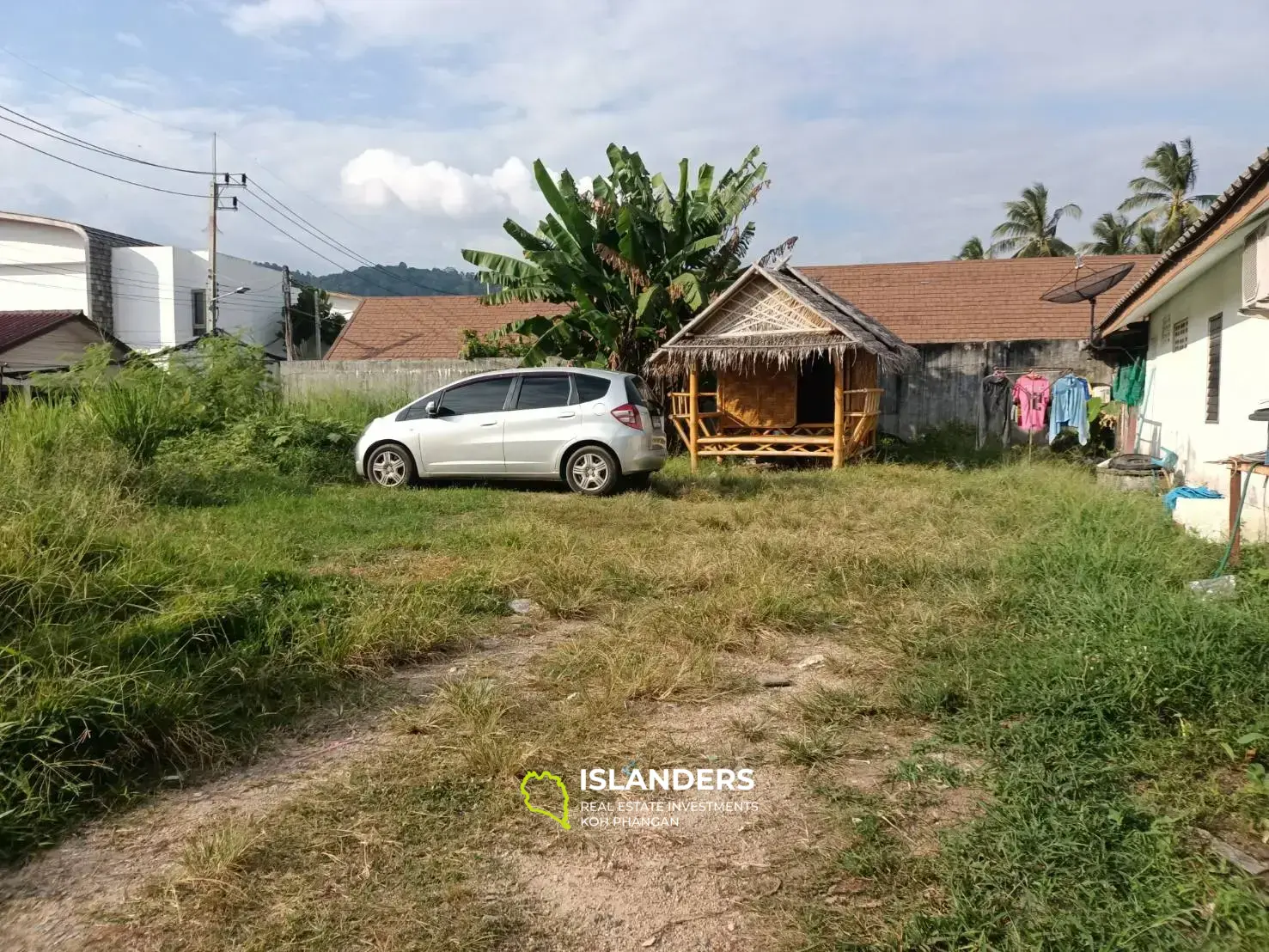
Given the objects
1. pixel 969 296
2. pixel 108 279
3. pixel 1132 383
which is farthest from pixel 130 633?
pixel 108 279

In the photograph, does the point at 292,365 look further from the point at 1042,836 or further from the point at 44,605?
the point at 1042,836

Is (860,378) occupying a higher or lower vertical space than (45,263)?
lower

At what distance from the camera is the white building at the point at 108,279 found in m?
31.5

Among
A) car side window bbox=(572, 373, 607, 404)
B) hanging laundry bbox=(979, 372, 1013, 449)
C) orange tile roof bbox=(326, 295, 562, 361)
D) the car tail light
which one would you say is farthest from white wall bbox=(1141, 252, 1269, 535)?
orange tile roof bbox=(326, 295, 562, 361)

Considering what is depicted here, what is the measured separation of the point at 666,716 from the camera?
379 cm

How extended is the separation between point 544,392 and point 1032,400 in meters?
9.51

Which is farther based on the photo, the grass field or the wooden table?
the wooden table

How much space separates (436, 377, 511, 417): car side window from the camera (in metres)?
10.4

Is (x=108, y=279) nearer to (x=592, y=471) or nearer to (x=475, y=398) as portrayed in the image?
(x=475, y=398)

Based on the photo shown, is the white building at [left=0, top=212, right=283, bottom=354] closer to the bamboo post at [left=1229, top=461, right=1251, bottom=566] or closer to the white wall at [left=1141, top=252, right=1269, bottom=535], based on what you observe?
the white wall at [left=1141, top=252, right=1269, bottom=535]

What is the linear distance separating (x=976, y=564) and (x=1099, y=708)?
2.65 m

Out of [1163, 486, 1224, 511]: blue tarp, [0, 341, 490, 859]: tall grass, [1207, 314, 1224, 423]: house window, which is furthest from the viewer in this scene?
[1207, 314, 1224, 423]: house window

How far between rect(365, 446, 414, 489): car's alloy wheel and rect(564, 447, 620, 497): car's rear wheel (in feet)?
6.51

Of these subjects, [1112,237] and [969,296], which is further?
[1112,237]
